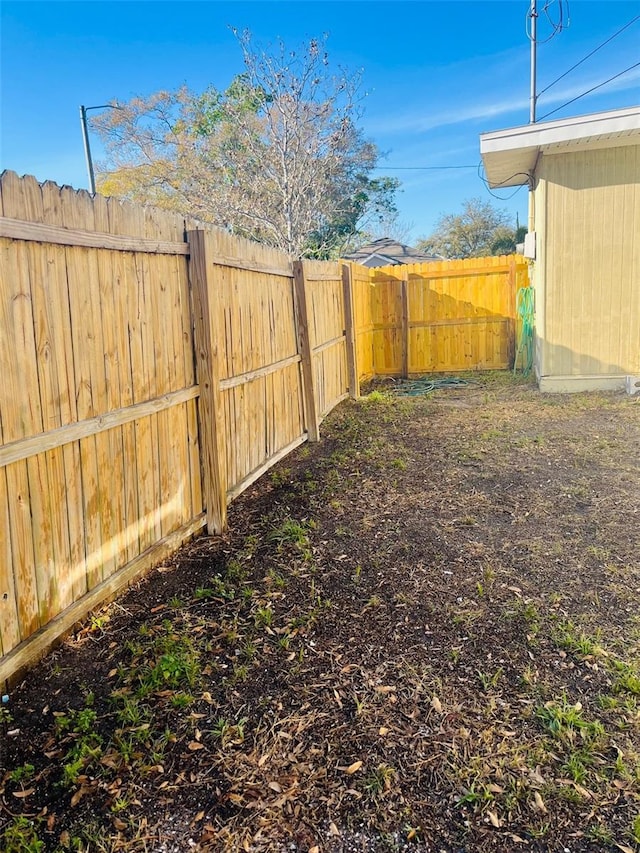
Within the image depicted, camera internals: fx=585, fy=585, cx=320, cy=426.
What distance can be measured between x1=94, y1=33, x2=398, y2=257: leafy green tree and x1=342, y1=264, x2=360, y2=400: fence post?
32.7ft

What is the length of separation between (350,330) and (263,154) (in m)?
12.0

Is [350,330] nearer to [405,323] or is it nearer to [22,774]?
[405,323]

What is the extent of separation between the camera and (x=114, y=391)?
264cm

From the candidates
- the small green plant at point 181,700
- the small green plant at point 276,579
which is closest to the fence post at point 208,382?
the small green plant at point 276,579

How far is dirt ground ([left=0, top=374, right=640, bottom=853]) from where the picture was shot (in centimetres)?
161

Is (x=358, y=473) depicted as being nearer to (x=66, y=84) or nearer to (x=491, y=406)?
(x=491, y=406)

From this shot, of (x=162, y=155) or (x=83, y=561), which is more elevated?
(x=162, y=155)

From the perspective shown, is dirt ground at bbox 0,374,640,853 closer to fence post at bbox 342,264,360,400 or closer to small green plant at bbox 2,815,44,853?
small green plant at bbox 2,815,44,853

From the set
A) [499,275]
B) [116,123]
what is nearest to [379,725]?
[499,275]

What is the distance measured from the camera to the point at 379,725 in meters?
1.98

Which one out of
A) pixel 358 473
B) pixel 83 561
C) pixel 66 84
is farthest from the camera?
pixel 66 84

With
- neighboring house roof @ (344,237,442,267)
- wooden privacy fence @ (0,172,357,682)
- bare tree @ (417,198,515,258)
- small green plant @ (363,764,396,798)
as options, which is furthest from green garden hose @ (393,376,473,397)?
bare tree @ (417,198,515,258)

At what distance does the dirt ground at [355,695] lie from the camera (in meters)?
1.61

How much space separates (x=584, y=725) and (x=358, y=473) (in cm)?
290
